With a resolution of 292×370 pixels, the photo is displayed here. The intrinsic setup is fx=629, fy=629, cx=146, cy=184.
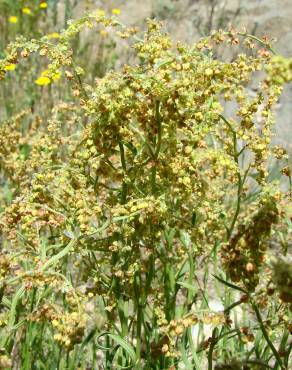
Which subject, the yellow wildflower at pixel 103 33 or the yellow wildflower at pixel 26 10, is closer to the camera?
the yellow wildflower at pixel 103 33

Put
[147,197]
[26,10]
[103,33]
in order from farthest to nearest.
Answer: [26,10] → [103,33] → [147,197]

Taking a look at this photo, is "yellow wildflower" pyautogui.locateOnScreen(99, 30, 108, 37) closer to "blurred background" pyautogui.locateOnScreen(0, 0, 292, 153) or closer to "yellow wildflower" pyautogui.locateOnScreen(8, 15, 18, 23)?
"blurred background" pyautogui.locateOnScreen(0, 0, 292, 153)

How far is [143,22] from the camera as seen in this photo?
5328 mm

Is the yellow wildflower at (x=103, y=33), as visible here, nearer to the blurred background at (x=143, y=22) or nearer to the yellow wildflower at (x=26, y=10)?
the blurred background at (x=143, y=22)

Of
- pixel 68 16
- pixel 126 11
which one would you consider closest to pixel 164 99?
pixel 68 16

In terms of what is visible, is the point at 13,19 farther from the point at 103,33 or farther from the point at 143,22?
the point at 143,22

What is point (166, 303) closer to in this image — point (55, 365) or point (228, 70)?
point (55, 365)

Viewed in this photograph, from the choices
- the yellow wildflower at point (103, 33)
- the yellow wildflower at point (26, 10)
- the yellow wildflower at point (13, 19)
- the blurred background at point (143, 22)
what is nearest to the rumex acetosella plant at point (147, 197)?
the blurred background at point (143, 22)

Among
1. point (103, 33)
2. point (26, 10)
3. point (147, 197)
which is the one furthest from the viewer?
point (26, 10)

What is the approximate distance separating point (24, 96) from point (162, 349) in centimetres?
346

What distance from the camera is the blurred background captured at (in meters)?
4.52

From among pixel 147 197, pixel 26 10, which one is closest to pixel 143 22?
pixel 26 10

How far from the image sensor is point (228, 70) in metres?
1.55

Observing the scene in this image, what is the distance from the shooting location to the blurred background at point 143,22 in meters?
4.52
